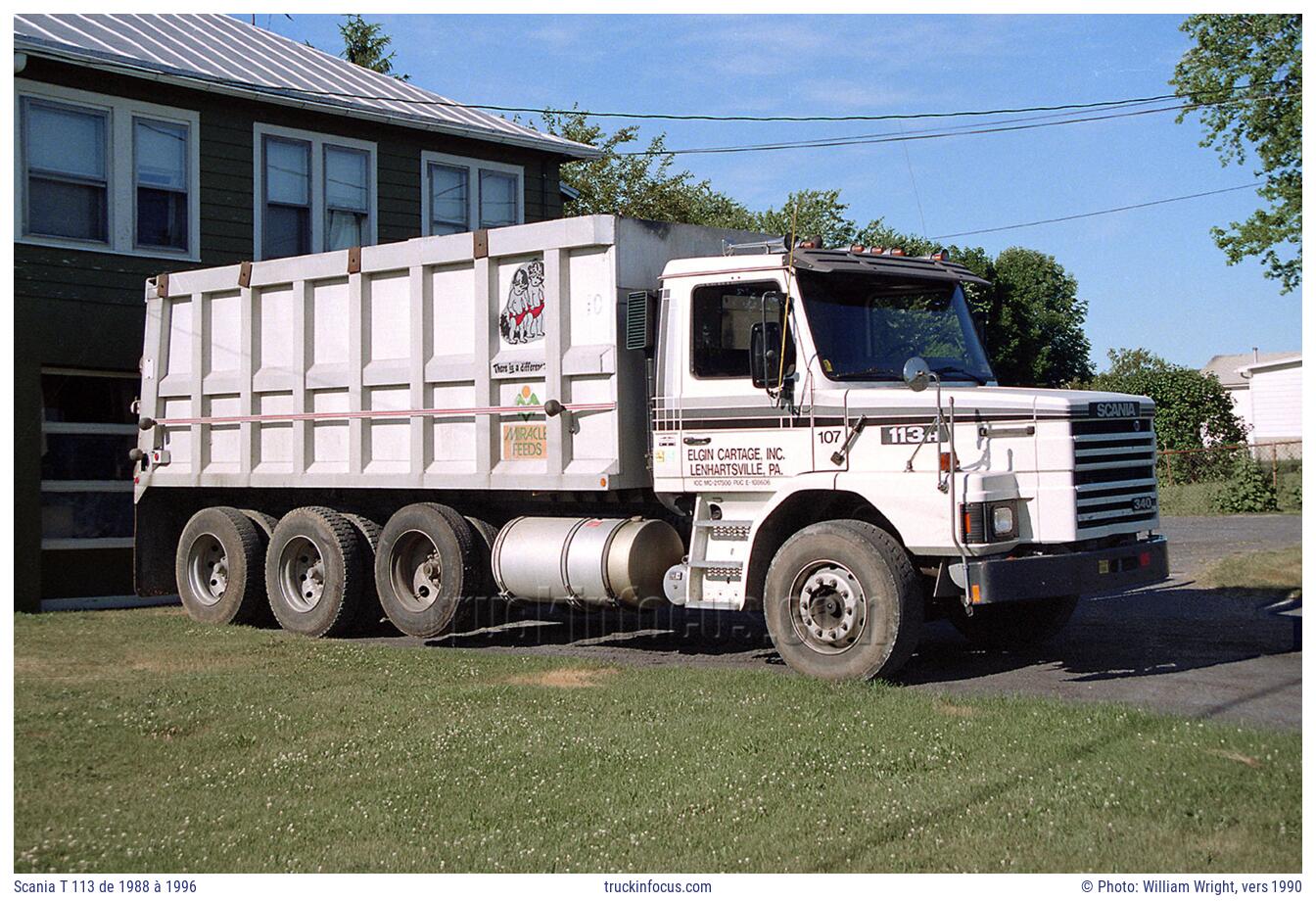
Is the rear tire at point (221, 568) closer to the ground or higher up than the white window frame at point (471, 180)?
closer to the ground

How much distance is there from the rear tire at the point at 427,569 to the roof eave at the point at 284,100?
6.58 m

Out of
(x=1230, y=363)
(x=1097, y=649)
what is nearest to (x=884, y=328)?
(x=1097, y=649)

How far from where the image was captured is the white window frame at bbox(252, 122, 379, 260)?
57.1ft

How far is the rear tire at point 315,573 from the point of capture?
12828 mm

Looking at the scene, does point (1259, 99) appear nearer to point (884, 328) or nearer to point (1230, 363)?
point (884, 328)

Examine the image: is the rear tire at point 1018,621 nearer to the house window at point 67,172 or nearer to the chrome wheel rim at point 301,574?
the chrome wheel rim at point 301,574

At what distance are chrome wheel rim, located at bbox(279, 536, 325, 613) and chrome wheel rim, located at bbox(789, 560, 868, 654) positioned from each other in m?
5.24

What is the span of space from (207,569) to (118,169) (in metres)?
4.94

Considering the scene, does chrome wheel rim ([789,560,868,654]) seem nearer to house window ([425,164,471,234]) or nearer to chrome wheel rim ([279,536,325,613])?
chrome wheel rim ([279,536,325,613])

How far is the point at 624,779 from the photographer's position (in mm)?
7102

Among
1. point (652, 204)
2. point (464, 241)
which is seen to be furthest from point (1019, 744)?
point (652, 204)

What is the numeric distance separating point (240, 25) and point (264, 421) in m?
9.50

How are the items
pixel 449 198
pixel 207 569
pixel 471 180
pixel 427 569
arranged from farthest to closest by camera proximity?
pixel 471 180 → pixel 449 198 → pixel 207 569 → pixel 427 569
